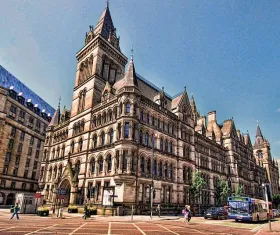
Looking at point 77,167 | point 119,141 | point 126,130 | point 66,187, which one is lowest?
point 66,187

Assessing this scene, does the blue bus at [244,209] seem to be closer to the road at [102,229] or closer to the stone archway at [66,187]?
the road at [102,229]

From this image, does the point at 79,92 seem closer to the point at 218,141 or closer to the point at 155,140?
the point at 155,140

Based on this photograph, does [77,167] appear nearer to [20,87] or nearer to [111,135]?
[111,135]

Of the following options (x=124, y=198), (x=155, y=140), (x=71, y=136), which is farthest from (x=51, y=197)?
(x=155, y=140)

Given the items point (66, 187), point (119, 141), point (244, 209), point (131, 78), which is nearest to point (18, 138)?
point (66, 187)

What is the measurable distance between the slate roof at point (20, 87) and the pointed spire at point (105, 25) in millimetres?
29824

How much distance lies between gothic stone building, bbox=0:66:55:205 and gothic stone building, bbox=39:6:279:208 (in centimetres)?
1175

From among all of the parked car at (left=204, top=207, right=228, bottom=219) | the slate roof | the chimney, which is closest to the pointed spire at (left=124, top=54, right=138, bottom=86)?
the parked car at (left=204, top=207, right=228, bottom=219)

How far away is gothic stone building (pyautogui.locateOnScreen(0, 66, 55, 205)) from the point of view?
2024 inches

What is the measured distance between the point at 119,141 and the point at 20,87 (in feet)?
165

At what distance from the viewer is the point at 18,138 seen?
5612 centimetres

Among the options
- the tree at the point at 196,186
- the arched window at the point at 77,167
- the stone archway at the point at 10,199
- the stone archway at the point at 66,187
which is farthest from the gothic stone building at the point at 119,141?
the stone archway at the point at 10,199

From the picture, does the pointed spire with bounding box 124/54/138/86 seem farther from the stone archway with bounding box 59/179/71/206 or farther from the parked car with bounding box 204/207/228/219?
the parked car with bounding box 204/207/228/219

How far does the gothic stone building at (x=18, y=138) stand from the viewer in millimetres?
51406
